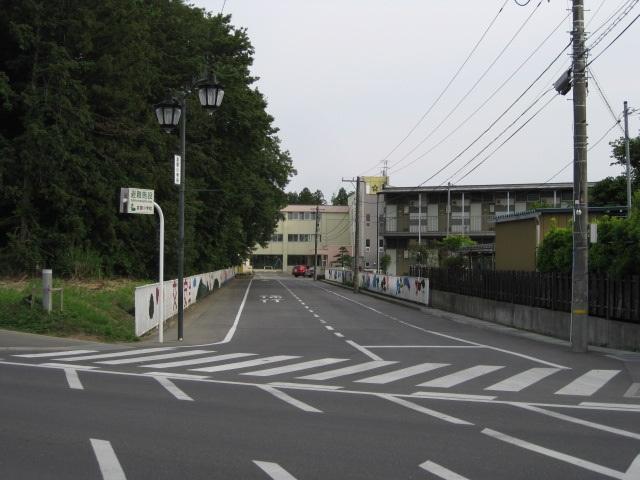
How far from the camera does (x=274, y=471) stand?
600 centimetres

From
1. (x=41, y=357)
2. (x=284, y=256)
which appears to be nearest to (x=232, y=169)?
(x=41, y=357)

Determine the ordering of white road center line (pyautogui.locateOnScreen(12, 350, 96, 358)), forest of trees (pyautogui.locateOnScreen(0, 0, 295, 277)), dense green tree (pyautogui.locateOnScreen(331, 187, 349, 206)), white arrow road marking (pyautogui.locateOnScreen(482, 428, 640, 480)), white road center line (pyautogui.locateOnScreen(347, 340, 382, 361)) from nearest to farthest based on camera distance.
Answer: white arrow road marking (pyautogui.locateOnScreen(482, 428, 640, 480)) → white road center line (pyautogui.locateOnScreen(12, 350, 96, 358)) → white road center line (pyautogui.locateOnScreen(347, 340, 382, 361)) → forest of trees (pyautogui.locateOnScreen(0, 0, 295, 277)) → dense green tree (pyautogui.locateOnScreen(331, 187, 349, 206))

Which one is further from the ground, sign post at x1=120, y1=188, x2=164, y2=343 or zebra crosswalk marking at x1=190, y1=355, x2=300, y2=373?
sign post at x1=120, y1=188, x2=164, y2=343

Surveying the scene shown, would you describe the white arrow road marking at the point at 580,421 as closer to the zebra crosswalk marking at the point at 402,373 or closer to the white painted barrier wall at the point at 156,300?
the zebra crosswalk marking at the point at 402,373

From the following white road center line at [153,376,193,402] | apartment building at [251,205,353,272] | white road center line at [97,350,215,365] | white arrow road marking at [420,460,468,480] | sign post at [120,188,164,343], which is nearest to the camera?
white arrow road marking at [420,460,468,480]

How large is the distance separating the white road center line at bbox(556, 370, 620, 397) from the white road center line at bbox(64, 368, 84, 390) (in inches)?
295

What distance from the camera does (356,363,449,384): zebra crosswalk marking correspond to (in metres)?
11.8

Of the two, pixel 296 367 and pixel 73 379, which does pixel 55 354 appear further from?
pixel 296 367

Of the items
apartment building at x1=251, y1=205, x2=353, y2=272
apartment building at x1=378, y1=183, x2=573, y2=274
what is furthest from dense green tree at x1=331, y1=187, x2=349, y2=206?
apartment building at x1=378, y1=183, x2=573, y2=274

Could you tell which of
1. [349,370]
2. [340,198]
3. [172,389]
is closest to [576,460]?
[172,389]

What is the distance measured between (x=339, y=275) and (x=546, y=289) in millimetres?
52441

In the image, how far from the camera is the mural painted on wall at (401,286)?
36.9 m

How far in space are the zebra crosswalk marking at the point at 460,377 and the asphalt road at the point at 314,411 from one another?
1.3 inches

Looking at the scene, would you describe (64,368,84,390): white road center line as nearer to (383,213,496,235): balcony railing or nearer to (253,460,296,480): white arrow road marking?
(253,460,296,480): white arrow road marking
